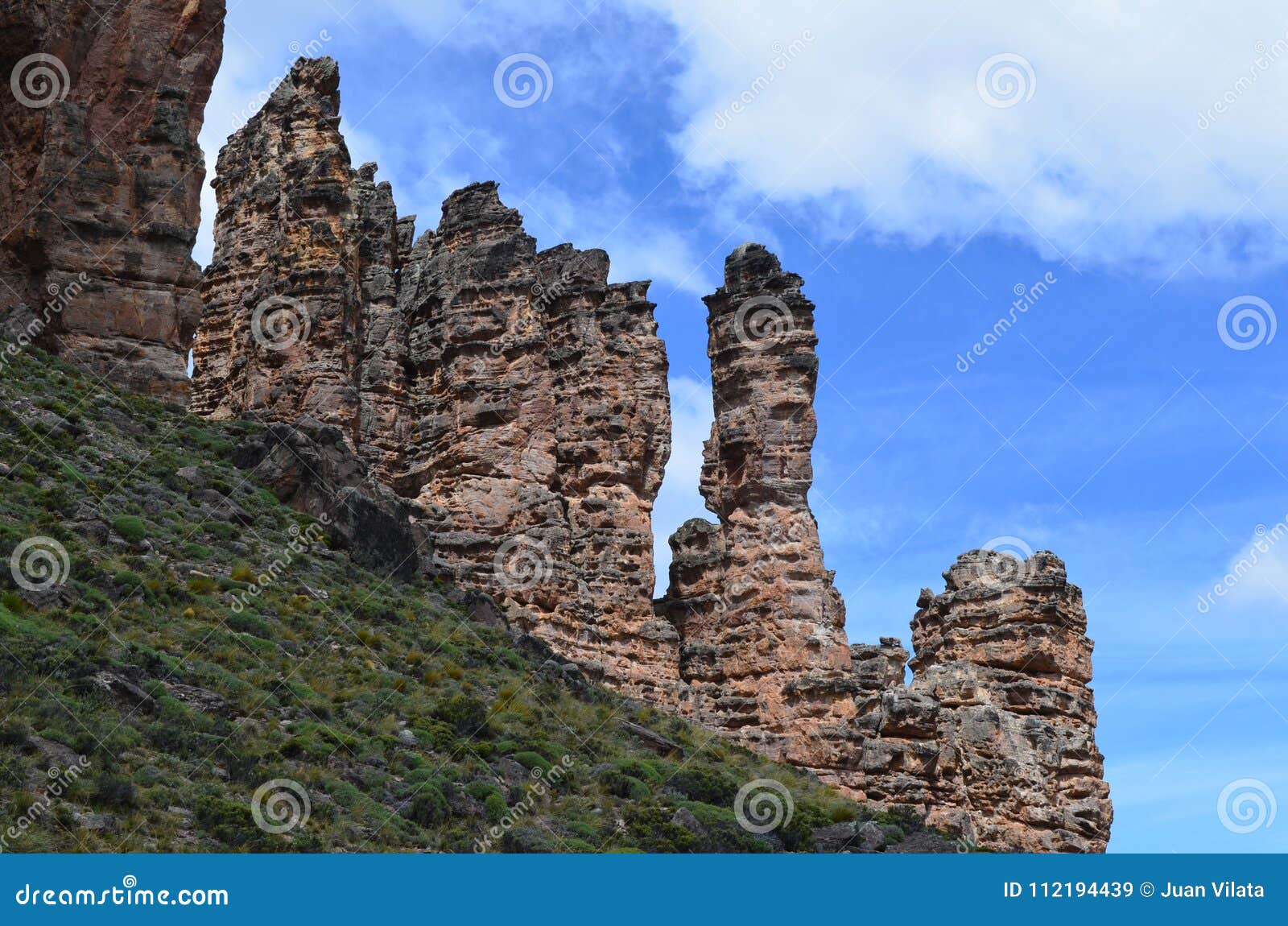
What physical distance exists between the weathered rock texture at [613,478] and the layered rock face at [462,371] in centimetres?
8

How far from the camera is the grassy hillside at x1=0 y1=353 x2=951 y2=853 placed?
1794 centimetres

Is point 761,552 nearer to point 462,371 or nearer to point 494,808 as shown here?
point 462,371

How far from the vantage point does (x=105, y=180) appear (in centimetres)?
3762

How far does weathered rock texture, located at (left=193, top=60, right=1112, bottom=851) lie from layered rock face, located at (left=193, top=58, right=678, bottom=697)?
0.27 feet

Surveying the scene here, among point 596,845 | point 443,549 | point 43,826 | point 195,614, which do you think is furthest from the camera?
point 443,549

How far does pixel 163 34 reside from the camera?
40344mm

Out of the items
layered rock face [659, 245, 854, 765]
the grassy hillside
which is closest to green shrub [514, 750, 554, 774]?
the grassy hillside

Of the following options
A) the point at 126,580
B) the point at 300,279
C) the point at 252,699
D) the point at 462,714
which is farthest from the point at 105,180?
the point at 252,699

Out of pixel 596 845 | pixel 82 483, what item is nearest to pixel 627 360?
pixel 82 483

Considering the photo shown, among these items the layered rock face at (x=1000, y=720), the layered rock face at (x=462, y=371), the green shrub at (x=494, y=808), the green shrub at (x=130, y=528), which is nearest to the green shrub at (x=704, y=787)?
the green shrub at (x=494, y=808)

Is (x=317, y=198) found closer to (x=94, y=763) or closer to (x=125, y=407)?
(x=125, y=407)

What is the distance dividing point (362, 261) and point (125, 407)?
15.4m

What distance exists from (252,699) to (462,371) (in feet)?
71.3

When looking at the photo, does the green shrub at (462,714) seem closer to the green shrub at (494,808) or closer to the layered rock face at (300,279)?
the green shrub at (494,808)
